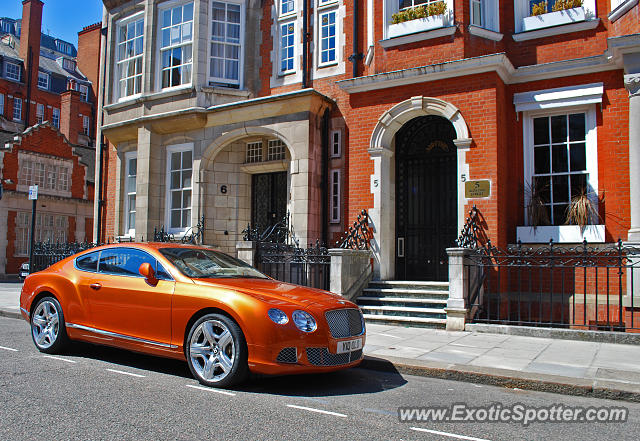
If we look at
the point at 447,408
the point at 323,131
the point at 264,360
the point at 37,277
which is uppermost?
the point at 323,131

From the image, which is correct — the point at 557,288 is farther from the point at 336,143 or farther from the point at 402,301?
the point at 336,143

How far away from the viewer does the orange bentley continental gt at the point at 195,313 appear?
543 centimetres

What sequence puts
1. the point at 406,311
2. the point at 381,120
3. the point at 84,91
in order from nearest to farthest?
the point at 406,311, the point at 381,120, the point at 84,91

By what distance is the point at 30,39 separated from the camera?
39812 mm

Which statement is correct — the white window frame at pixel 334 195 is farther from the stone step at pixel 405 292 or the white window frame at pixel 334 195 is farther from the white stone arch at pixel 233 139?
the stone step at pixel 405 292

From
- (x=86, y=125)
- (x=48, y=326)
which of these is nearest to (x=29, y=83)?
(x=86, y=125)

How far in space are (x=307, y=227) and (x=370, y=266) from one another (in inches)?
72.1

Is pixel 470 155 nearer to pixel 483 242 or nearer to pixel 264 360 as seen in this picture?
pixel 483 242

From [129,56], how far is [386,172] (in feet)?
30.5

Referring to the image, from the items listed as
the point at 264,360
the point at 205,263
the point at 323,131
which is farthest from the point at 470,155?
the point at 264,360

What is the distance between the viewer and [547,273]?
10914 mm

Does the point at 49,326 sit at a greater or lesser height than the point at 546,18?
lesser

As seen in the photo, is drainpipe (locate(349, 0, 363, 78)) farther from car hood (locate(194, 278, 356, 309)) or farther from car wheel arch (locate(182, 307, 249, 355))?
car wheel arch (locate(182, 307, 249, 355))

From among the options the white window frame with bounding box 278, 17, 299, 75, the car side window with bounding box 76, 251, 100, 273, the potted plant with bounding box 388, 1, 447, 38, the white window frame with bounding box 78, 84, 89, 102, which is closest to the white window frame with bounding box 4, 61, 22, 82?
the white window frame with bounding box 78, 84, 89, 102
